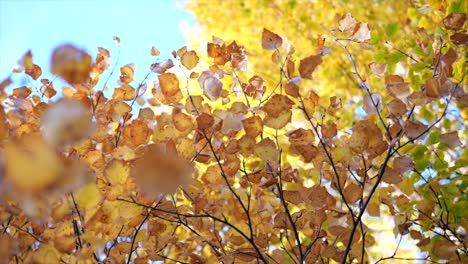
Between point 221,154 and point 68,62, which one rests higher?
point 221,154

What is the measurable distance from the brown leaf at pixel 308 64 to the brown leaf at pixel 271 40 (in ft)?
0.38

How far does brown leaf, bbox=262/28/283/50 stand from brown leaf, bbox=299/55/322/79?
0.38 feet

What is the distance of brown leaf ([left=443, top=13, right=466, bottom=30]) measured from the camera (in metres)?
1.16

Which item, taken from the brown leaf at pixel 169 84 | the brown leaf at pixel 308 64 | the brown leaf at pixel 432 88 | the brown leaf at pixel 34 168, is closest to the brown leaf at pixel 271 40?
the brown leaf at pixel 308 64

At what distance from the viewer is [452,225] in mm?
1291

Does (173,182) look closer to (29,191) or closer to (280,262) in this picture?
(29,191)

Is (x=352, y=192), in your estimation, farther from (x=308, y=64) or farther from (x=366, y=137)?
(x=308, y=64)

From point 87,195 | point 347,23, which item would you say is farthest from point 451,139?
point 87,195

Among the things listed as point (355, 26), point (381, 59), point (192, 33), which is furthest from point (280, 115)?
point (192, 33)

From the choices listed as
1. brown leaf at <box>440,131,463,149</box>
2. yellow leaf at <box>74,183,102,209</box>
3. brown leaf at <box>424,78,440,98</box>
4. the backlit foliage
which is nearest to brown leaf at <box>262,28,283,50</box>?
the backlit foliage

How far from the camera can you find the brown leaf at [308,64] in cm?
104

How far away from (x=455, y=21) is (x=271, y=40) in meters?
0.45

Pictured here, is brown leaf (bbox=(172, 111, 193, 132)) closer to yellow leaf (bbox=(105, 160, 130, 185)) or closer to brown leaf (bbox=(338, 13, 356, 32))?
yellow leaf (bbox=(105, 160, 130, 185))

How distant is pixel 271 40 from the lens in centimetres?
114
